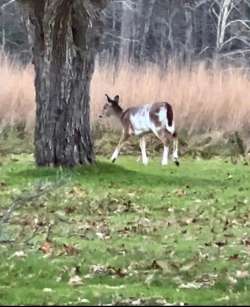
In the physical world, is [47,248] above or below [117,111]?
below

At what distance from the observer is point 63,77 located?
16125mm

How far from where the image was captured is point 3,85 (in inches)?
911

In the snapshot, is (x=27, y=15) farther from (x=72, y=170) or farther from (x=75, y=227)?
(x=75, y=227)

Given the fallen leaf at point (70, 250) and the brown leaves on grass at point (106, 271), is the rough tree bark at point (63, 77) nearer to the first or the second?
the fallen leaf at point (70, 250)

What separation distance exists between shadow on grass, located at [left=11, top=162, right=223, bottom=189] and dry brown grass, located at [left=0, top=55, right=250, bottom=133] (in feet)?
20.6

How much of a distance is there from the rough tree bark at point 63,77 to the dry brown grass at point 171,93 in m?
6.12

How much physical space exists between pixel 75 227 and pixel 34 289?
10.8ft

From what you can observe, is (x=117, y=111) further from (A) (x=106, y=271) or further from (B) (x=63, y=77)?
(A) (x=106, y=271)

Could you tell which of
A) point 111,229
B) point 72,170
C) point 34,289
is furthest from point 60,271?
point 72,170

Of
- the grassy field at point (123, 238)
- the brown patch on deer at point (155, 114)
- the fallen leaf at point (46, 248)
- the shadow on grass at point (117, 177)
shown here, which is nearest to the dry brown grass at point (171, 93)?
the brown patch on deer at point (155, 114)

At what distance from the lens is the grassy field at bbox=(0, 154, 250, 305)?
7.17 m

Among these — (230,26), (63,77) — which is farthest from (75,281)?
(230,26)

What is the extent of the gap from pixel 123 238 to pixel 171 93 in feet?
44.5

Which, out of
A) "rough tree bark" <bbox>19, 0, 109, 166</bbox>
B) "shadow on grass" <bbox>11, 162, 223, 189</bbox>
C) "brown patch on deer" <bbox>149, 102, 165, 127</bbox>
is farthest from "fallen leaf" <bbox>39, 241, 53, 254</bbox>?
"brown patch on deer" <bbox>149, 102, 165, 127</bbox>
